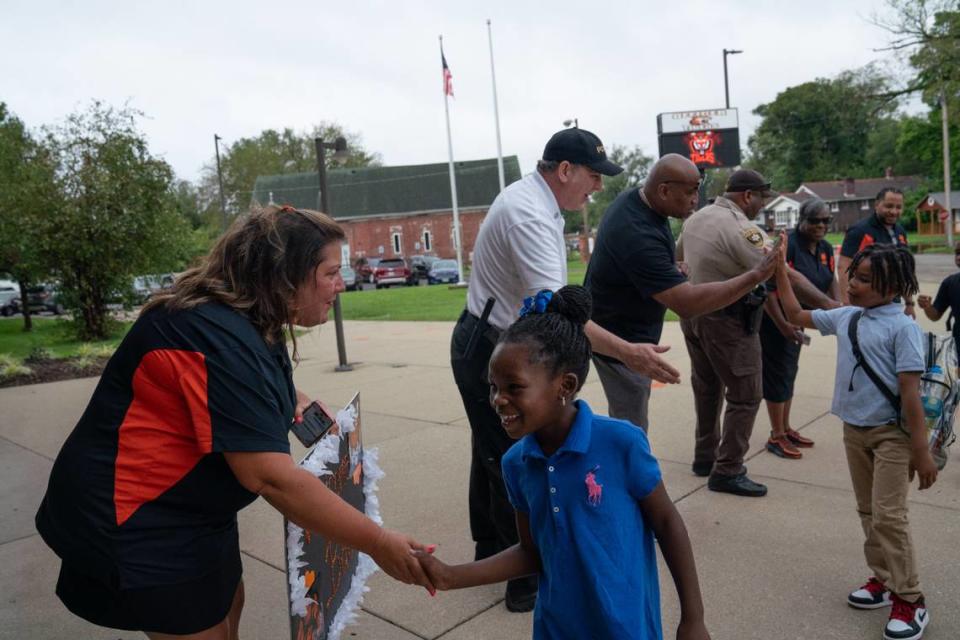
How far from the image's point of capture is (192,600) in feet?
6.91

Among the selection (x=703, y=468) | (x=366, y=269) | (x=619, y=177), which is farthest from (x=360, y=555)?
(x=619, y=177)

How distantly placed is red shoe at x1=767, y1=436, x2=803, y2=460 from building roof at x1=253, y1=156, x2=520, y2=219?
190 feet

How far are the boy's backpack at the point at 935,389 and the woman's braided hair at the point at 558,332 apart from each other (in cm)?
161

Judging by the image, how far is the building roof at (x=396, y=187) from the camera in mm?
63375

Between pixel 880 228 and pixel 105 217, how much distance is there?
13.7m

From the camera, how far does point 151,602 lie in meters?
2.03

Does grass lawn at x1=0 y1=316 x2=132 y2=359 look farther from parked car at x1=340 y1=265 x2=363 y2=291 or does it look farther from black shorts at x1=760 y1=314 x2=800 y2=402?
parked car at x1=340 y1=265 x2=363 y2=291

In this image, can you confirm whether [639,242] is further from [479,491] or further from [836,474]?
[836,474]

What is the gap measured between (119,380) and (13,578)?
2.83m

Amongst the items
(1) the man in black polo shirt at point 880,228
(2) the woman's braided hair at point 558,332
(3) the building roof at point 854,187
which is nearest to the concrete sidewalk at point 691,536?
(1) the man in black polo shirt at point 880,228

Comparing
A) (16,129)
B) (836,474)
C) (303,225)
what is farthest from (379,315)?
(303,225)

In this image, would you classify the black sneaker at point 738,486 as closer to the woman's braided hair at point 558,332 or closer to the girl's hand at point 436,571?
the woman's braided hair at point 558,332

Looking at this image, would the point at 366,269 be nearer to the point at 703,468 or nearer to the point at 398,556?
the point at 703,468

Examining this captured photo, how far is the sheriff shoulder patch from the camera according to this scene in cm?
454
